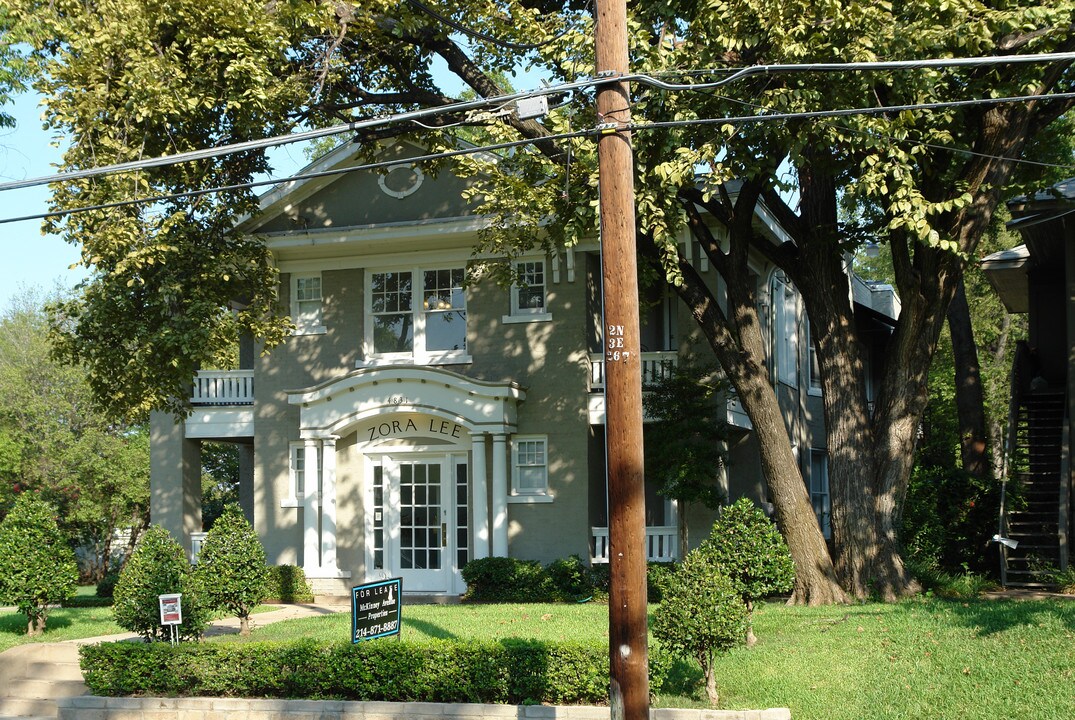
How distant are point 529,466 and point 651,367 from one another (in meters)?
3.03

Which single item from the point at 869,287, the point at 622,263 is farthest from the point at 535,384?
the point at 869,287

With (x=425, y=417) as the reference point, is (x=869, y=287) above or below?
above

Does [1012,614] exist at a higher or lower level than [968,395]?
lower

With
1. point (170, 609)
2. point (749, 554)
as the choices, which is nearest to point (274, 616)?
point (170, 609)

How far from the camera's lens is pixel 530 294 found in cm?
2094

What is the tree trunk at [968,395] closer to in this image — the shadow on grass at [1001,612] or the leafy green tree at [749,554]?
the shadow on grass at [1001,612]

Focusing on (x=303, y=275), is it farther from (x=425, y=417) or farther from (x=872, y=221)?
(x=872, y=221)

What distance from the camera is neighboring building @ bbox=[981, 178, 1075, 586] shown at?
17.1 metres

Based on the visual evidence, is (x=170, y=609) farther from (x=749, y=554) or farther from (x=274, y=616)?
(x=749, y=554)

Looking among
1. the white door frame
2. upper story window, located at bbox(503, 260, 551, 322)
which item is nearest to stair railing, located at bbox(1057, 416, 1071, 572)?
upper story window, located at bbox(503, 260, 551, 322)

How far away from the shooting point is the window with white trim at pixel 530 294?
20781 millimetres

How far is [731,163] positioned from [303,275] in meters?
10.9

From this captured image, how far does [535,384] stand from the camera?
20.6 meters

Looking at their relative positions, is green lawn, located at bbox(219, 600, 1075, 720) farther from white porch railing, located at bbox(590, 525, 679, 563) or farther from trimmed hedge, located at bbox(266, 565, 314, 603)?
trimmed hedge, located at bbox(266, 565, 314, 603)
